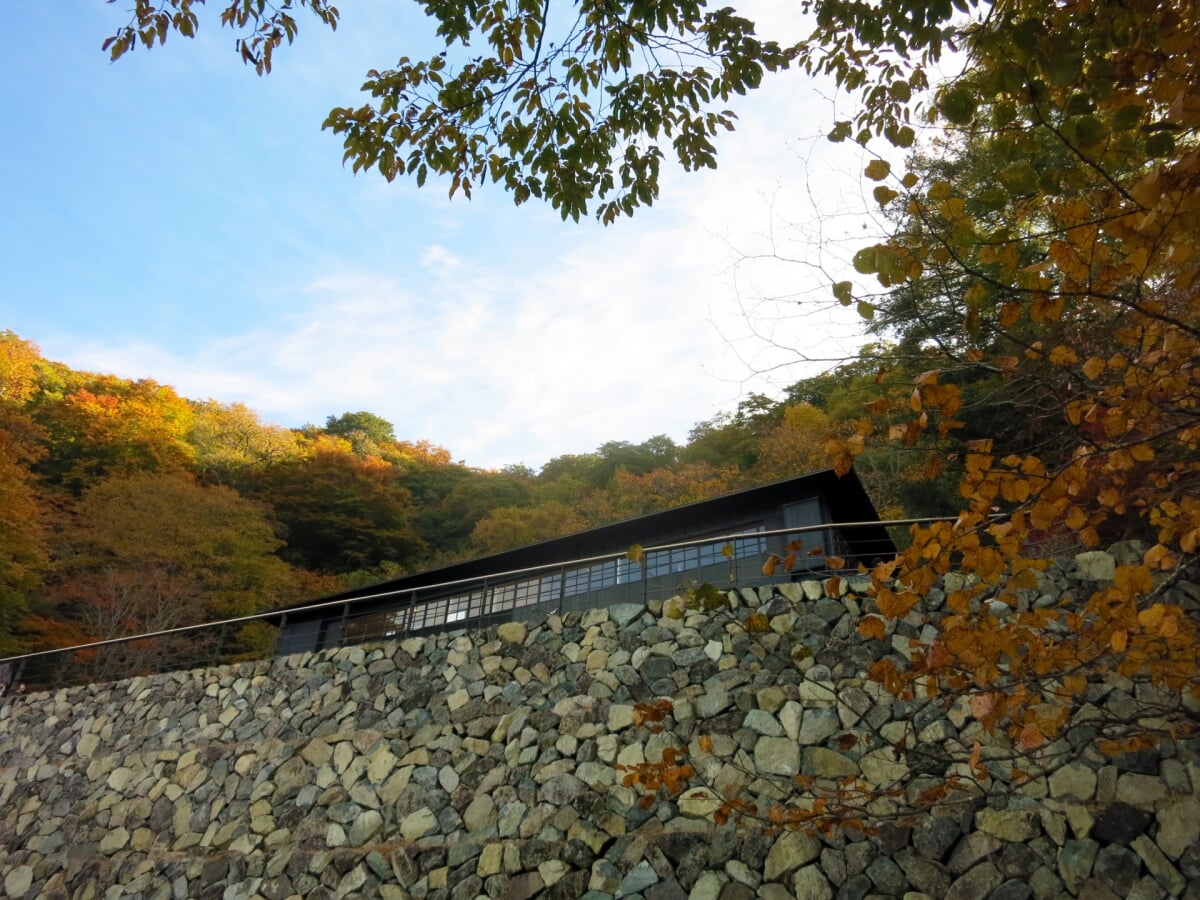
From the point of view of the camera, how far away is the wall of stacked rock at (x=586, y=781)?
5.06 metres

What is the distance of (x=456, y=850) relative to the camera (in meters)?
6.60

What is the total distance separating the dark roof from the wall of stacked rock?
2525mm

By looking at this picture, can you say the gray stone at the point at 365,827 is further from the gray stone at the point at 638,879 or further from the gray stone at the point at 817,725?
the gray stone at the point at 817,725

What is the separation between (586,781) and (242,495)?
64.4 ft

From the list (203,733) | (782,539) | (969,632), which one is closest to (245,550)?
(203,733)

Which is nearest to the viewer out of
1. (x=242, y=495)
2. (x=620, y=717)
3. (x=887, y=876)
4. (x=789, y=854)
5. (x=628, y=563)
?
(x=887, y=876)

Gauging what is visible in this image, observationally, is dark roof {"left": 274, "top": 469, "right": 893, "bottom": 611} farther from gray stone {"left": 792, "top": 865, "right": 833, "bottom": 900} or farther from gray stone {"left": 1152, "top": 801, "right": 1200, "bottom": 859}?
gray stone {"left": 792, "top": 865, "right": 833, "bottom": 900}

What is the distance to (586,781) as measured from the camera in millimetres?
6652

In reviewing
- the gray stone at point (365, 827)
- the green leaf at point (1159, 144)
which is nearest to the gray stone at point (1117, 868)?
the green leaf at point (1159, 144)

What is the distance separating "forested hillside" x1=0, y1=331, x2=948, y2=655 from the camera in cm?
1527

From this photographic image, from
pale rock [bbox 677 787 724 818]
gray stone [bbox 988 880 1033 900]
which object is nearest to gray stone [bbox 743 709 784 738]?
pale rock [bbox 677 787 724 818]

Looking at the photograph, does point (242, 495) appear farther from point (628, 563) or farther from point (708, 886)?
point (708, 886)

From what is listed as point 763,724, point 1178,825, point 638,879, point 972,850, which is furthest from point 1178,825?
point 638,879

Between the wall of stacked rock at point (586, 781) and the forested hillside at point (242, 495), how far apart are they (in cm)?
493
